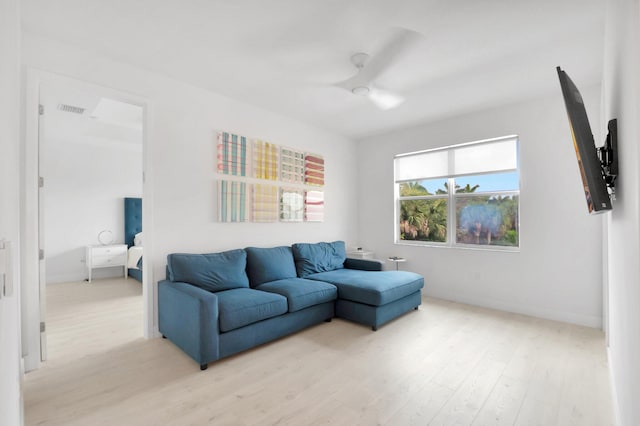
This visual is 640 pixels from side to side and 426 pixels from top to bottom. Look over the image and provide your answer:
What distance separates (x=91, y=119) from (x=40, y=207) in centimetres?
287

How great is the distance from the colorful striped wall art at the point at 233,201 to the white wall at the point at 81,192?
11.4 ft

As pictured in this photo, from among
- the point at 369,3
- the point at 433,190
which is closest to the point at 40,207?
the point at 369,3

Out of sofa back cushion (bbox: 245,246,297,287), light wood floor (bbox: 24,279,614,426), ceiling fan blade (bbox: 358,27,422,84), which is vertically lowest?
light wood floor (bbox: 24,279,614,426)

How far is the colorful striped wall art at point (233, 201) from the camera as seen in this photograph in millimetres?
3613

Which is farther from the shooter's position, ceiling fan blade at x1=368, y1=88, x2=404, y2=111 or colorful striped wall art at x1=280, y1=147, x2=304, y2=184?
colorful striped wall art at x1=280, y1=147, x2=304, y2=184

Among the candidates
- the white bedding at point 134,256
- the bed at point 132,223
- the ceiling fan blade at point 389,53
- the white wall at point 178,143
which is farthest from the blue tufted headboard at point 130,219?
the ceiling fan blade at point 389,53

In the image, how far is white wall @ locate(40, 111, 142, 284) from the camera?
5.55 metres

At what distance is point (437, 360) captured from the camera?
8.55 ft

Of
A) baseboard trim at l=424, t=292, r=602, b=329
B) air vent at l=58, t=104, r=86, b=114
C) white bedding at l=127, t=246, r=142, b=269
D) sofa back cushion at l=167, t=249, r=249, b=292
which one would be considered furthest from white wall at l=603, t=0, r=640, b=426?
white bedding at l=127, t=246, r=142, b=269

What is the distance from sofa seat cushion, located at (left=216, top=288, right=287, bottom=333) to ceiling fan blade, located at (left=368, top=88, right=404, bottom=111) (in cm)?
252

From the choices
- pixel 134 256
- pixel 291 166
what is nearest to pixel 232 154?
pixel 291 166

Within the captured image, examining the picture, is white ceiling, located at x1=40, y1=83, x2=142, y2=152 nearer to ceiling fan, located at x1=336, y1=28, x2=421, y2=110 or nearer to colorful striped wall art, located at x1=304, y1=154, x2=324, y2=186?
colorful striped wall art, located at x1=304, y1=154, x2=324, y2=186

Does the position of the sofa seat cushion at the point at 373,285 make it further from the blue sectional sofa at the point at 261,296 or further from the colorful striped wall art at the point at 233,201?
the colorful striped wall art at the point at 233,201

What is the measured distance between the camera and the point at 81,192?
5887 mm
